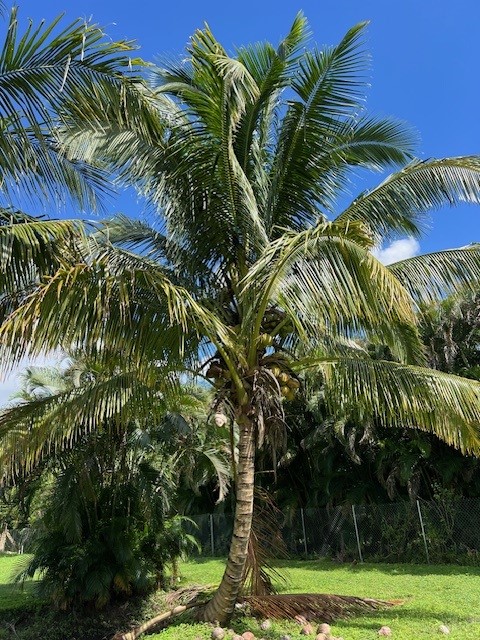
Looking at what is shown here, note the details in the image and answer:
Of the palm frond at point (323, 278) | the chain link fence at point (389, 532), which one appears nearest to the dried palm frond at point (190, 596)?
the chain link fence at point (389, 532)

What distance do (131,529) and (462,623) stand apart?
5.55 meters

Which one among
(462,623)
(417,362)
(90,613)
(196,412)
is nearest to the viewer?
(462,623)

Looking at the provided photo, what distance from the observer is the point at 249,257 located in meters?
6.81

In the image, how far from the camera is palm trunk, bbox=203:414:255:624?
6121 millimetres

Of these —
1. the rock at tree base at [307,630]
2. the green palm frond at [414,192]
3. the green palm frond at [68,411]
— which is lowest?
the rock at tree base at [307,630]

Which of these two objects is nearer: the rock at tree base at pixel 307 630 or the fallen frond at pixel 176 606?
the rock at tree base at pixel 307 630

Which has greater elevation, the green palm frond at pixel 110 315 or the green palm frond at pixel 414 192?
the green palm frond at pixel 414 192

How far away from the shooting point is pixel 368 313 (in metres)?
5.20

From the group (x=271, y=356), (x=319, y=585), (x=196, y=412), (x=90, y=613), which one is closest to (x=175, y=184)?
(x=271, y=356)

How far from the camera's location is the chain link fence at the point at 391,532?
1318cm

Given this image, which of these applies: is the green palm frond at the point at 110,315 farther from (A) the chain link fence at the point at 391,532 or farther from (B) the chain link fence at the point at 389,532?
(A) the chain link fence at the point at 391,532

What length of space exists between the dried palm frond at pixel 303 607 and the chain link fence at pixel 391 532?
709 cm

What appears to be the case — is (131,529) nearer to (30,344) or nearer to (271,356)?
(271,356)

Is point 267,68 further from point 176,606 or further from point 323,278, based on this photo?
point 176,606
